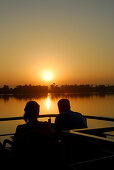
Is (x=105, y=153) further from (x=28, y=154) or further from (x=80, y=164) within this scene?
(x=28, y=154)

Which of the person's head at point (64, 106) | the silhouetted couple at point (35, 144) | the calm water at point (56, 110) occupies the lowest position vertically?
the calm water at point (56, 110)

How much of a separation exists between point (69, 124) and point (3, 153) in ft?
3.29

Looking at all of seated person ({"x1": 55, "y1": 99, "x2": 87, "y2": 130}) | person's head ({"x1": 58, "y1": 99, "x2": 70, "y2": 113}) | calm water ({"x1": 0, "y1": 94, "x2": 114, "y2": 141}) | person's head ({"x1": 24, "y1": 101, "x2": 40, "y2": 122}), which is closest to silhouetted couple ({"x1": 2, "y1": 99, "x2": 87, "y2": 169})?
person's head ({"x1": 24, "y1": 101, "x2": 40, "y2": 122})

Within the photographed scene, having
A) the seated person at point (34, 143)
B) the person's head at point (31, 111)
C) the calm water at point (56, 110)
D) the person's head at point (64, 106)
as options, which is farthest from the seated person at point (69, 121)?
the calm water at point (56, 110)

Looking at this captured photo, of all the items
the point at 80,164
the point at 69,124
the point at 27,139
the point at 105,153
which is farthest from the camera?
the point at 69,124

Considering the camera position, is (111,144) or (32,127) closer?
(111,144)

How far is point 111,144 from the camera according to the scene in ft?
6.01

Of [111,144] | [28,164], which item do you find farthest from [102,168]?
[111,144]

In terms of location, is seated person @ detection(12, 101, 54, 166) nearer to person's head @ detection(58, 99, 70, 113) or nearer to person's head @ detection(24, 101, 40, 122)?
person's head @ detection(24, 101, 40, 122)

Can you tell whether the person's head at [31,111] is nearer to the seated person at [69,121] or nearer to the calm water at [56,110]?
the seated person at [69,121]

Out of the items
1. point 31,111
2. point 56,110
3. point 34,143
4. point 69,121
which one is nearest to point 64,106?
point 69,121

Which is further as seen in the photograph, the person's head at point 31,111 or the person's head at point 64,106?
the person's head at point 64,106

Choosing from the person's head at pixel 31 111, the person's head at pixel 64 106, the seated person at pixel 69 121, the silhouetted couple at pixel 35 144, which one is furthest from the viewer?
the person's head at pixel 64 106

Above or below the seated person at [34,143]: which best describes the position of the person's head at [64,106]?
above
